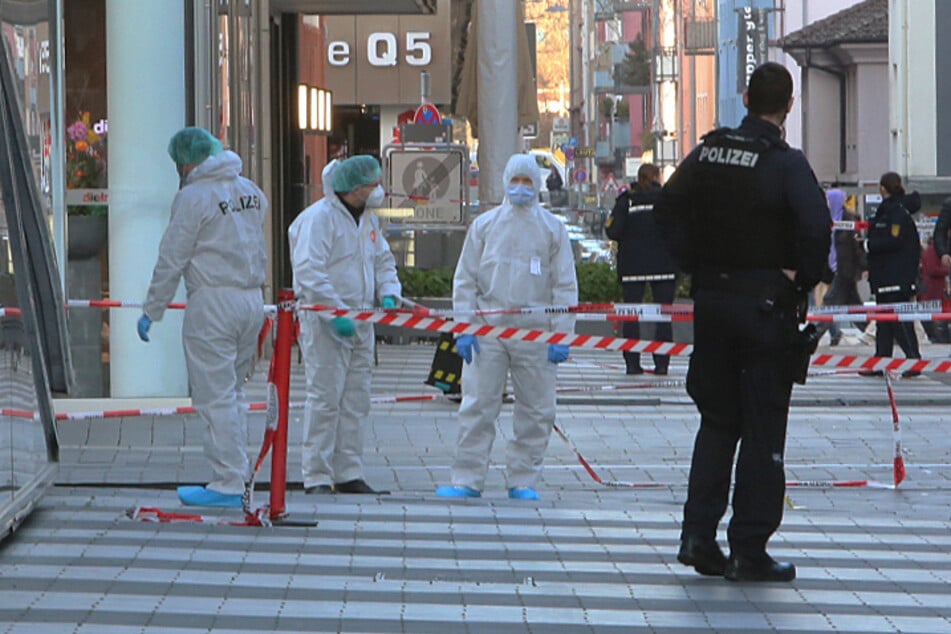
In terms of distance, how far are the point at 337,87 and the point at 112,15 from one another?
25202 millimetres

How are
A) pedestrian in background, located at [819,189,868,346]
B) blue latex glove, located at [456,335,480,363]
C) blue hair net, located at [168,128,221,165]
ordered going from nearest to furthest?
1. blue hair net, located at [168,128,221,165]
2. blue latex glove, located at [456,335,480,363]
3. pedestrian in background, located at [819,189,868,346]

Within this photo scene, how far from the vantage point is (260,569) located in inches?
302

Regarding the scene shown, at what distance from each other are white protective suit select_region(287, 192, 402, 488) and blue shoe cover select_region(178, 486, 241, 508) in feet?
2.87

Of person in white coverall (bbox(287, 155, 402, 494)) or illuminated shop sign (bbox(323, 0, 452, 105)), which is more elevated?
illuminated shop sign (bbox(323, 0, 452, 105))

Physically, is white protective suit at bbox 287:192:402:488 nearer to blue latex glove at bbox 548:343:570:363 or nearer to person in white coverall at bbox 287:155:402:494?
person in white coverall at bbox 287:155:402:494

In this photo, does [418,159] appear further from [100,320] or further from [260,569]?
[260,569]

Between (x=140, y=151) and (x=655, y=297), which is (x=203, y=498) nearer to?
(x=140, y=151)

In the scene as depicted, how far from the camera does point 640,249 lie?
18406mm

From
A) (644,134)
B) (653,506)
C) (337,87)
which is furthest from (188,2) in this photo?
(644,134)

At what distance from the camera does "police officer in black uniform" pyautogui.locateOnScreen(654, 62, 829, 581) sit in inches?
289

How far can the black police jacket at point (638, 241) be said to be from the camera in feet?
60.3

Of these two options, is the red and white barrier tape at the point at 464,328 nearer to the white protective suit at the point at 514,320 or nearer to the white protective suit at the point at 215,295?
the white protective suit at the point at 514,320

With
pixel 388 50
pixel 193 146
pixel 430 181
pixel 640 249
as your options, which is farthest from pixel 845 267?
pixel 388 50

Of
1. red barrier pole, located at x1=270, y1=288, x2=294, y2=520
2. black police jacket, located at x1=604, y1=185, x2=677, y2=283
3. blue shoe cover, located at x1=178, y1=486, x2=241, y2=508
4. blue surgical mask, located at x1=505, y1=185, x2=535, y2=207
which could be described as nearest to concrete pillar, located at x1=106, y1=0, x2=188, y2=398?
blue surgical mask, located at x1=505, y1=185, x2=535, y2=207
